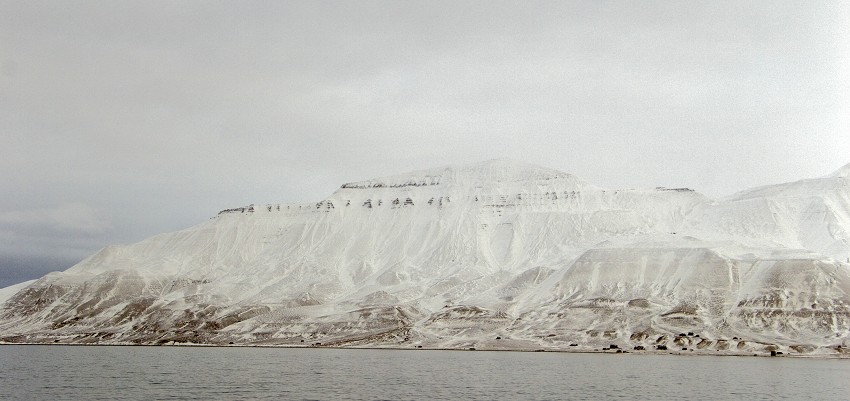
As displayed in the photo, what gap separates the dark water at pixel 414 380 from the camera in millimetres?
111000

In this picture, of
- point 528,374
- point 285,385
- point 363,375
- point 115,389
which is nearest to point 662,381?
point 528,374

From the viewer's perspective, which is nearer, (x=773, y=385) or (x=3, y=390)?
(x=3, y=390)

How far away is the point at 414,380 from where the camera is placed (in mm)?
134500

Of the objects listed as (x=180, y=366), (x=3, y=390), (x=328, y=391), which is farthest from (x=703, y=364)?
(x=3, y=390)

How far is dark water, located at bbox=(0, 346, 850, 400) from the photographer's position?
364 ft

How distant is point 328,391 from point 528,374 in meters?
50.0

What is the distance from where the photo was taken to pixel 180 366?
166 meters

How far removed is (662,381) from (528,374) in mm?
25831

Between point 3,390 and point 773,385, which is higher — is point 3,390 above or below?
above

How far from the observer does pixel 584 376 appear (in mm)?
146250

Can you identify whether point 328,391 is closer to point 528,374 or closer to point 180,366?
point 528,374

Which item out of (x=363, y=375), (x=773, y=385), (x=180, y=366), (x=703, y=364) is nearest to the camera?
(x=773, y=385)

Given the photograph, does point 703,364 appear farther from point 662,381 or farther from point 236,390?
point 236,390

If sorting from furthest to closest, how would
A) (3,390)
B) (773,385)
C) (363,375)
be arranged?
(363,375) < (773,385) < (3,390)
